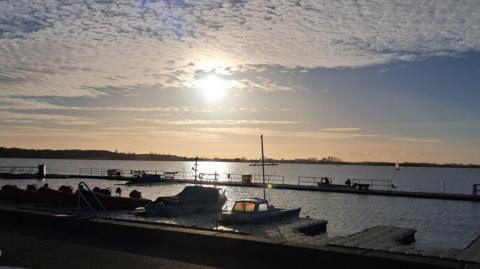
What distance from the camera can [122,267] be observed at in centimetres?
919

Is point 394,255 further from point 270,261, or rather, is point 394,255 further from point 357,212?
point 357,212

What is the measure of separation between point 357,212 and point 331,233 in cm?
1546

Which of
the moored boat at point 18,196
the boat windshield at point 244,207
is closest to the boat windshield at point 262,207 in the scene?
the boat windshield at point 244,207

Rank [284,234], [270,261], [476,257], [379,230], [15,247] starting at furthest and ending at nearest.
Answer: [379,230] < [284,234] < [476,257] < [15,247] < [270,261]

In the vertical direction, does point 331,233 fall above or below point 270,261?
below

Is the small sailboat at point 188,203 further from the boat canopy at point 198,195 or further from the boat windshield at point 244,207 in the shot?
the boat windshield at point 244,207

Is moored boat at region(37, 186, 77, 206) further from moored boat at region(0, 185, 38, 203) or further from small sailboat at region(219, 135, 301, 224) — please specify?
small sailboat at region(219, 135, 301, 224)

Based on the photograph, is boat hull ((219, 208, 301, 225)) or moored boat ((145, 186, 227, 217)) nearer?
boat hull ((219, 208, 301, 225))

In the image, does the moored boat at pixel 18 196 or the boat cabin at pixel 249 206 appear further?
the moored boat at pixel 18 196

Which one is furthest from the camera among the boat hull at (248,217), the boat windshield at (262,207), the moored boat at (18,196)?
the moored boat at (18,196)

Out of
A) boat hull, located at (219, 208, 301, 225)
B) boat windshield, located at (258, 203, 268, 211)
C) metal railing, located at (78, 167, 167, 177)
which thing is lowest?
A: boat hull, located at (219, 208, 301, 225)

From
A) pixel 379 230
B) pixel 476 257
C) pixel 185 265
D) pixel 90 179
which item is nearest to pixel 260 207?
pixel 379 230

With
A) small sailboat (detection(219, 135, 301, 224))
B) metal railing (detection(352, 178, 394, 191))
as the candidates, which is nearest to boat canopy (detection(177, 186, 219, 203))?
small sailboat (detection(219, 135, 301, 224))

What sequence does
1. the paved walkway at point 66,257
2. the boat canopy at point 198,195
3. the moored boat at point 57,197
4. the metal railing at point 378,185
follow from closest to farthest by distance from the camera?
the paved walkway at point 66,257
the boat canopy at point 198,195
the moored boat at point 57,197
the metal railing at point 378,185
